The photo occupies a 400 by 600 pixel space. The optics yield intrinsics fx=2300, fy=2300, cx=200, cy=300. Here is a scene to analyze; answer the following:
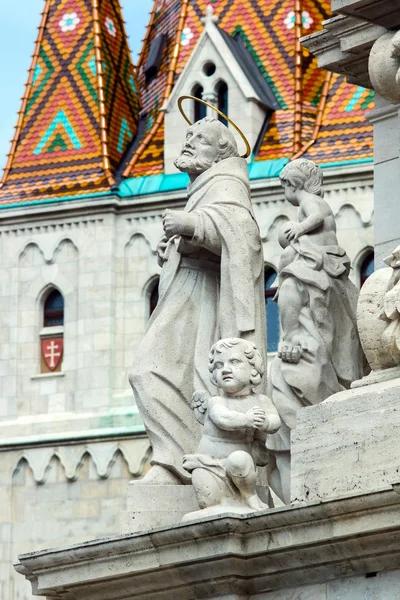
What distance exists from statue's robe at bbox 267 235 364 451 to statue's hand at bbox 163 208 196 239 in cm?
64

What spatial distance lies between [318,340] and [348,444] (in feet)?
5.17

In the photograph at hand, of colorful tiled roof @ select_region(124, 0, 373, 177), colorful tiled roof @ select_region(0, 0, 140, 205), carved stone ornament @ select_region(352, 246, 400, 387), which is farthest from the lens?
colorful tiled roof @ select_region(0, 0, 140, 205)

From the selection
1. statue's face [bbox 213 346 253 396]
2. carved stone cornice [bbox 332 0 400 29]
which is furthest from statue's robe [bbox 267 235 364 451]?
carved stone cornice [bbox 332 0 400 29]

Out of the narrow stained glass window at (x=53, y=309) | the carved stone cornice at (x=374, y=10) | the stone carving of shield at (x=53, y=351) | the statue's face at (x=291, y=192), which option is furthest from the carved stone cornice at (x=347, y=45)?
the narrow stained glass window at (x=53, y=309)

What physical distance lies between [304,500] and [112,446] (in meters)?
31.5

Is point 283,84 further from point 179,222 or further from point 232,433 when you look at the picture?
point 232,433

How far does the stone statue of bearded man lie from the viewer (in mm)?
14172

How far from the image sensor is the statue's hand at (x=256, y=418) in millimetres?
13133

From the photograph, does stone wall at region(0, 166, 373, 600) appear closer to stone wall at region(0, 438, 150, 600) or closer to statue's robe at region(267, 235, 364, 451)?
stone wall at region(0, 438, 150, 600)

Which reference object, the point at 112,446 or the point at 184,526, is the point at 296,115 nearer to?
the point at 112,446

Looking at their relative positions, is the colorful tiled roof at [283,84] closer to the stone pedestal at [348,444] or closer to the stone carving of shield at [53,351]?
the stone carving of shield at [53,351]

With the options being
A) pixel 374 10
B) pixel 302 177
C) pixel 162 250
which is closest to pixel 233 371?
pixel 162 250

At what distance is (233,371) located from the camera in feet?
43.6

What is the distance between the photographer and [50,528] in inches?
1748
